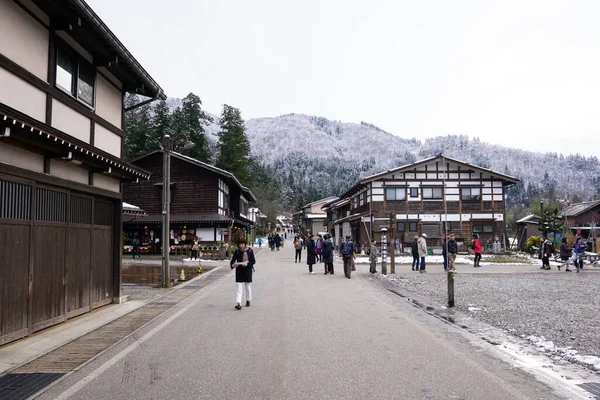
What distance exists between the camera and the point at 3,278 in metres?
7.05

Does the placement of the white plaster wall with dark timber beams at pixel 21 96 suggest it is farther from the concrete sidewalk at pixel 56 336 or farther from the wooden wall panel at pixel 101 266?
the concrete sidewalk at pixel 56 336

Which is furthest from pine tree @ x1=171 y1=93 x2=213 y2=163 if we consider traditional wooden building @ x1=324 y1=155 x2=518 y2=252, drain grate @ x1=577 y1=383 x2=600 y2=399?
drain grate @ x1=577 y1=383 x2=600 y2=399

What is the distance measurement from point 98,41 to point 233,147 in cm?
5774

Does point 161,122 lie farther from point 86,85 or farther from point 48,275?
point 48,275

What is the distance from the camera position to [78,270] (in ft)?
32.4

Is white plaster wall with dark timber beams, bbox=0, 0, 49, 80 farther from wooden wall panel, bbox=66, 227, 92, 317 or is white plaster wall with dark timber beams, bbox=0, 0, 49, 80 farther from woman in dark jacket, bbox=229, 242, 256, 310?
woman in dark jacket, bbox=229, 242, 256, 310

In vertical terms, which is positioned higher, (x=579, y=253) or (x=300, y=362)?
(x=579, y=253)

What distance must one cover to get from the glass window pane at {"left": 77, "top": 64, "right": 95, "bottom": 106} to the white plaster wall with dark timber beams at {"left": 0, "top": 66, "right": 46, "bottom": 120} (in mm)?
1611

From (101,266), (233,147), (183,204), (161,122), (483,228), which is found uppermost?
(161,122)

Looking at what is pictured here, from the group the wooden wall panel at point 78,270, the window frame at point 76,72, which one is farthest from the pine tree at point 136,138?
the wooden wall panel at point 78,270

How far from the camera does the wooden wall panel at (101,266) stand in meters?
10.8

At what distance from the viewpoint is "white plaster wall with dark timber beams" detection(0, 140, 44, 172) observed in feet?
23.8

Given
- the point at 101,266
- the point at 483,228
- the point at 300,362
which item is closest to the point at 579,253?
the point at 483,228

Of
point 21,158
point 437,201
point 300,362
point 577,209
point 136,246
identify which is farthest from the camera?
point 577,209
